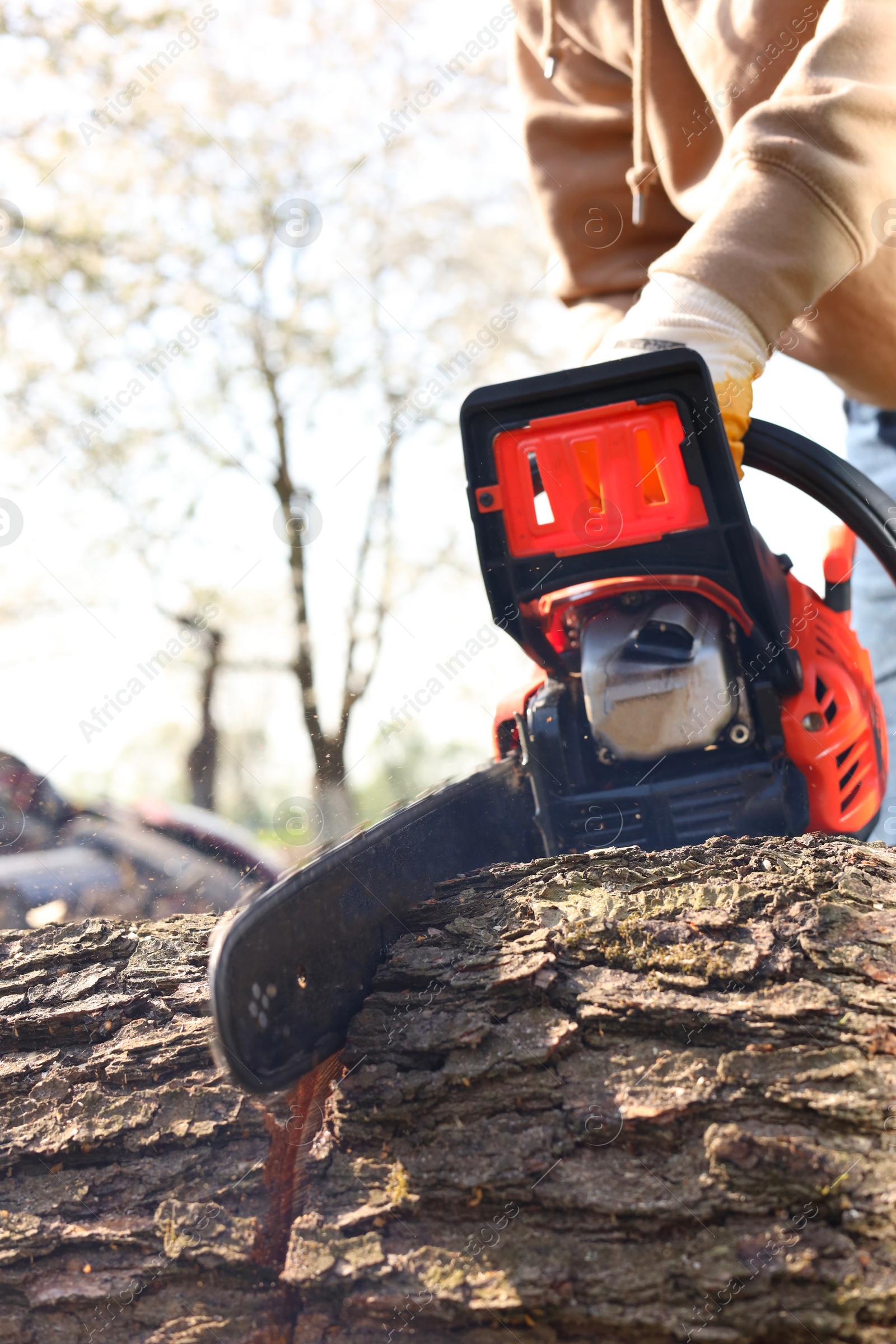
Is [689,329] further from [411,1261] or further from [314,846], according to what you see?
[411,1261]

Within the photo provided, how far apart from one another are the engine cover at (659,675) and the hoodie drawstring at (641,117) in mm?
1235

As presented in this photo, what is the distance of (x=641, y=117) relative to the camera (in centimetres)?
206

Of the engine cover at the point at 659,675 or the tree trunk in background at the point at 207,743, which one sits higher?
the tree trunk in background at the point at 207,743

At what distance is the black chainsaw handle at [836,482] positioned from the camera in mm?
1563

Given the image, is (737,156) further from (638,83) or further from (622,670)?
(622,670)

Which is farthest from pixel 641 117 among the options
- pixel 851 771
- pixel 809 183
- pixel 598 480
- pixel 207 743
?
pixel 207 743

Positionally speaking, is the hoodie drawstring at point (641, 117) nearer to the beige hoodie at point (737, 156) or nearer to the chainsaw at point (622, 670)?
the beige hoodie at point (737, 156)

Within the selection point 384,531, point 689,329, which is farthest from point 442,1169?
point 384,531

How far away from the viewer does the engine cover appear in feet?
4.67

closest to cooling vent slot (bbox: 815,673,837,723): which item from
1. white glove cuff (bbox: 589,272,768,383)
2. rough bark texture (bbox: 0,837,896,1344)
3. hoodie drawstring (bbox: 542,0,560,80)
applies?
rough bark texture (bbox: 0,837,896,1344)

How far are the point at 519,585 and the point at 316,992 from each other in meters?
0.69

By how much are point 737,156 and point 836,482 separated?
0.58 meters

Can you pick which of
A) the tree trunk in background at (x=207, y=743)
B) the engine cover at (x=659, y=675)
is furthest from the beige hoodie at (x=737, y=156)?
the tree trunk in background at (x=207, y=743)

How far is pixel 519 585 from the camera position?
1.43 meters
